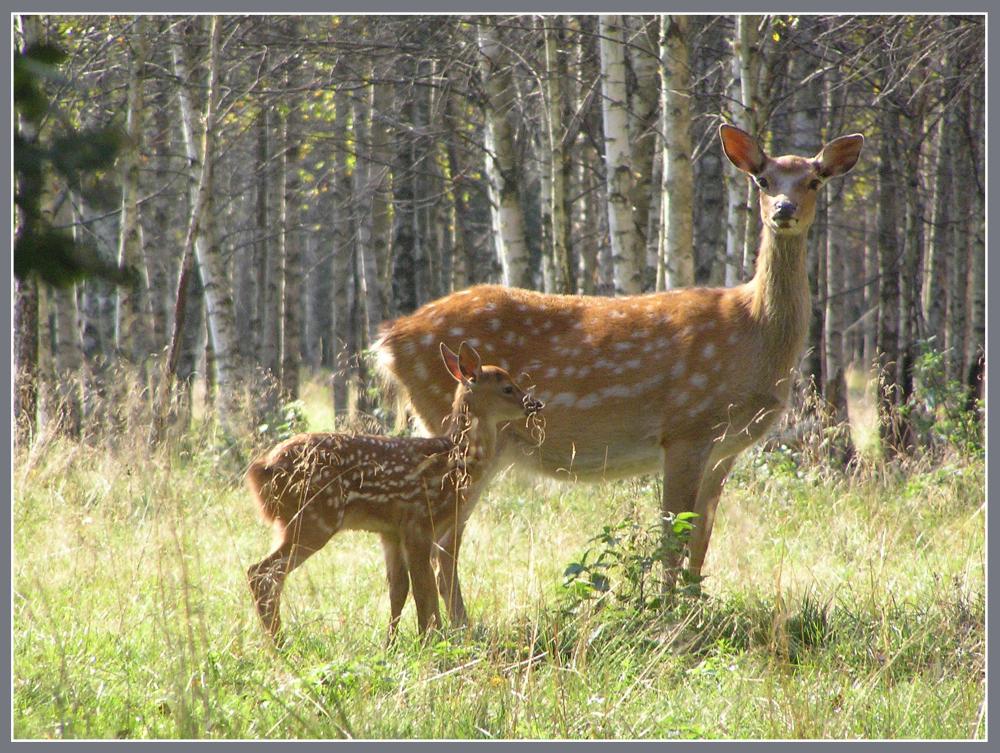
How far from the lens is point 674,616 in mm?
5137

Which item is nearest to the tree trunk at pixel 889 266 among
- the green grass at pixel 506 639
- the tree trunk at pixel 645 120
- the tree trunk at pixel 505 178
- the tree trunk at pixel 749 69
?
the tree trunk at pixel 645 120

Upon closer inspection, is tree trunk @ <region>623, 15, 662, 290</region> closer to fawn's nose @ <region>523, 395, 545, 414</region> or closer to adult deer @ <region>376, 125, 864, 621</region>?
adult deer @ <region>376, 125, 864, 621</region>

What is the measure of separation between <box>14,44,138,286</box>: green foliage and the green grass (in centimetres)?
201

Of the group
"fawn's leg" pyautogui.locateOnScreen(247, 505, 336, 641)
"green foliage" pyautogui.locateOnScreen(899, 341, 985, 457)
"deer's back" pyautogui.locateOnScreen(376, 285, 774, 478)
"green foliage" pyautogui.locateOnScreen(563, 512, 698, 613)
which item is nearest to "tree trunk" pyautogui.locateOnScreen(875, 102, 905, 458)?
"green foliage" pyautogui.locateOnScreen(899, 341, 985, 457)

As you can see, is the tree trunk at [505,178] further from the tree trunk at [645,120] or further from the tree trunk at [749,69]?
the tree trunk at [749,69]

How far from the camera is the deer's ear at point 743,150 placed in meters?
6.56

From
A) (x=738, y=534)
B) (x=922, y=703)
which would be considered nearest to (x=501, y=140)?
(x=738, y=534)

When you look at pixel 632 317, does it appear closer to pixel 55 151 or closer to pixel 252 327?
pixel 55 151

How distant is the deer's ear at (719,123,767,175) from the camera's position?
656cm

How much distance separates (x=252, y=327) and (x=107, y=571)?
13830mm

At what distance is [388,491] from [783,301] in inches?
102

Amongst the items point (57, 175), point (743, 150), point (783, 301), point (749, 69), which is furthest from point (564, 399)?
point (57, 175)

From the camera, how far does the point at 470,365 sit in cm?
607

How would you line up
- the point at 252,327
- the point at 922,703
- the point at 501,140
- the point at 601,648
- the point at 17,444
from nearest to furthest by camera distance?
1. the point at 922,703
2. the point at 601,648
3. the point at 17,444
4. the point at 501,140
5. the point at 252,327
